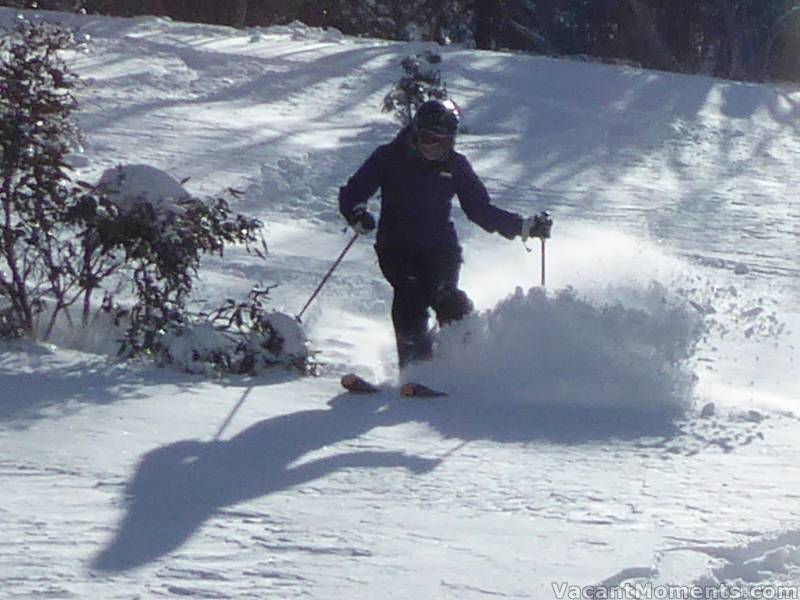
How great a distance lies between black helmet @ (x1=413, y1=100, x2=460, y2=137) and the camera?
7367 mm

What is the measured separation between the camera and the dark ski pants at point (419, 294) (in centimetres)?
770

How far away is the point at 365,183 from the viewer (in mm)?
7688

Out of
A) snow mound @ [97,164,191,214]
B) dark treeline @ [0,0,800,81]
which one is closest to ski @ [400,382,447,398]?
snow mound @ [97,164,191,214]

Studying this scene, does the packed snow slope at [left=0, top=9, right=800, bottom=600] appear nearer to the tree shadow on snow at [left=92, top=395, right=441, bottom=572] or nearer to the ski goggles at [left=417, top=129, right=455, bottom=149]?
the tree shadow on snow at [left=92, top=395, right=441, bottom=572]

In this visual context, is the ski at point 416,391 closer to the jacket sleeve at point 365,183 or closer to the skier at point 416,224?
the skier at point 416,224

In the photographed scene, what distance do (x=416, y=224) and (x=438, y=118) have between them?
1.92ft

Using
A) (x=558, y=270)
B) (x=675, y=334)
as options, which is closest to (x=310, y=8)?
(x=558, y=270)

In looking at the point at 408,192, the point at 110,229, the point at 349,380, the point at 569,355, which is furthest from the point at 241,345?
the point at 569,355

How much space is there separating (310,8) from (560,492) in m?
31.1

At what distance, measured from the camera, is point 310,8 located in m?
35.7

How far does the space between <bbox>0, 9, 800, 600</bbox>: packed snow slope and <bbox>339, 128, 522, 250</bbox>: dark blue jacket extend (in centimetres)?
51

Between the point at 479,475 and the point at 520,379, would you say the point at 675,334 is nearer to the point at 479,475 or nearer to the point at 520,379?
the point at 520,379

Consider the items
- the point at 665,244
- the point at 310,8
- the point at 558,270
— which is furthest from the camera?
the point at 310,8

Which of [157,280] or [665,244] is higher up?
[157,280]
